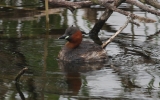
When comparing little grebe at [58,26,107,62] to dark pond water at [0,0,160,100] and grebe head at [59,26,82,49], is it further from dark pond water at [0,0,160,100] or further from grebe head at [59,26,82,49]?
dark pond water at [0,0,160,100]

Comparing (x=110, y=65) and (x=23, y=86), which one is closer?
(x=23, y=86)

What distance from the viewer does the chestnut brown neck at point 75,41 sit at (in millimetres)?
9656

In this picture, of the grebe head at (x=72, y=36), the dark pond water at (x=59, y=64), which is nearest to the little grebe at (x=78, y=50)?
the grebe head at (x=72, y=36)

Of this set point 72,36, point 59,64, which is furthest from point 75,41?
point 59,64

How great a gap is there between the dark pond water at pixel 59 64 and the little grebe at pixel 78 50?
0.21 m

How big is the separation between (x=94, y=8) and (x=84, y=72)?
16.2ft

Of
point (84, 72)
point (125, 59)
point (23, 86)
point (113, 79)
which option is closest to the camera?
point (23, 86)

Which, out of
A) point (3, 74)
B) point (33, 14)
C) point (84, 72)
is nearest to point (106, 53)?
point (84, 72)

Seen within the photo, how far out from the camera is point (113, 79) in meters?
7.93

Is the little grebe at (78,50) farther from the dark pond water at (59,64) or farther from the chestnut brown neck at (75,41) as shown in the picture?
the dark pond water at (59,64)

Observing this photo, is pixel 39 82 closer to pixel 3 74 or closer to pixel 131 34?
pixel 3 74

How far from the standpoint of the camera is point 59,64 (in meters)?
9.06

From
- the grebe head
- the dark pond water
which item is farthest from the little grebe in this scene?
the dark pond water

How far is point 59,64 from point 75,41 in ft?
2.52
